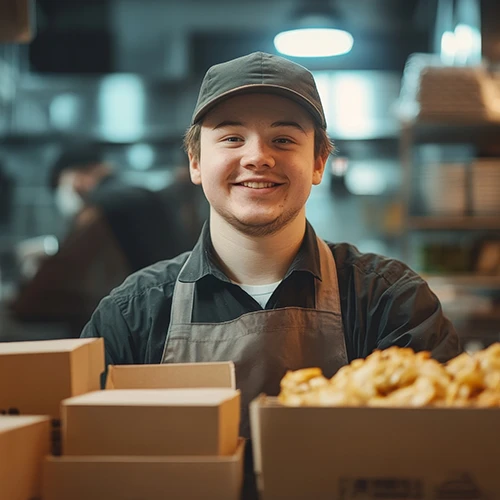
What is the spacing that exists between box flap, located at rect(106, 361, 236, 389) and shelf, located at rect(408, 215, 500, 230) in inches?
111

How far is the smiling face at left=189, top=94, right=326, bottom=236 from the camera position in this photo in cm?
163

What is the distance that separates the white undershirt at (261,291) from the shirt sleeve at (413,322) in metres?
0.23

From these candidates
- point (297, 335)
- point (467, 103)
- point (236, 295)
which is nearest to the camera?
point (297, 335)

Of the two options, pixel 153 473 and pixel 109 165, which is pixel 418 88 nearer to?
pixel 109 165

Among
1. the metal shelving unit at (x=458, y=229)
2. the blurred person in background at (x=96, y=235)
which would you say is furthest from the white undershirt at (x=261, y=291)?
the metal shelving unit at (x=458, y=229)

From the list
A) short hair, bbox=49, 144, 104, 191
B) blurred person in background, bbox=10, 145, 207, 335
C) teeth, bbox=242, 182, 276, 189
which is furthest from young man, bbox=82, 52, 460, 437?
short hair, bbox=49, 144, 104, 191

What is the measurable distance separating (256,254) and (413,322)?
37cm

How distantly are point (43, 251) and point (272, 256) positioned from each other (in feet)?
12.5

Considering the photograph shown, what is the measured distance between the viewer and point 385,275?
1704 millimetres

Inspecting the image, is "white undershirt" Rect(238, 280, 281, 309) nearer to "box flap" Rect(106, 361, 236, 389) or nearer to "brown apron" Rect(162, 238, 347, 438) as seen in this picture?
"brown apron" Rect(162, 238, 347, 438)

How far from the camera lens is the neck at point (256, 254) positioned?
5.61 ft

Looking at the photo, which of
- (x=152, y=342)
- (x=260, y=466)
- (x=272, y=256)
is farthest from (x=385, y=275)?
(x=260, y=466)

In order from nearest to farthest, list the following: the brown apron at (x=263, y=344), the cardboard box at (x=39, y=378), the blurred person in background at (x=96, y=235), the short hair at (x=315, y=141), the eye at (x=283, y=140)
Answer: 1. the cardboard box at (x=39, y=378)
2. the brown apron at (x=263, y=344)
3. the eye at (x=283, y=140)
4. the short hair at (x=315, y=141)
5. the blurred person in background at (x=96, y=235)

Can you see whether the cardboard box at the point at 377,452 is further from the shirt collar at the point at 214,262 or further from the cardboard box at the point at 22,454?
the shirt collar at the point at 214,262
